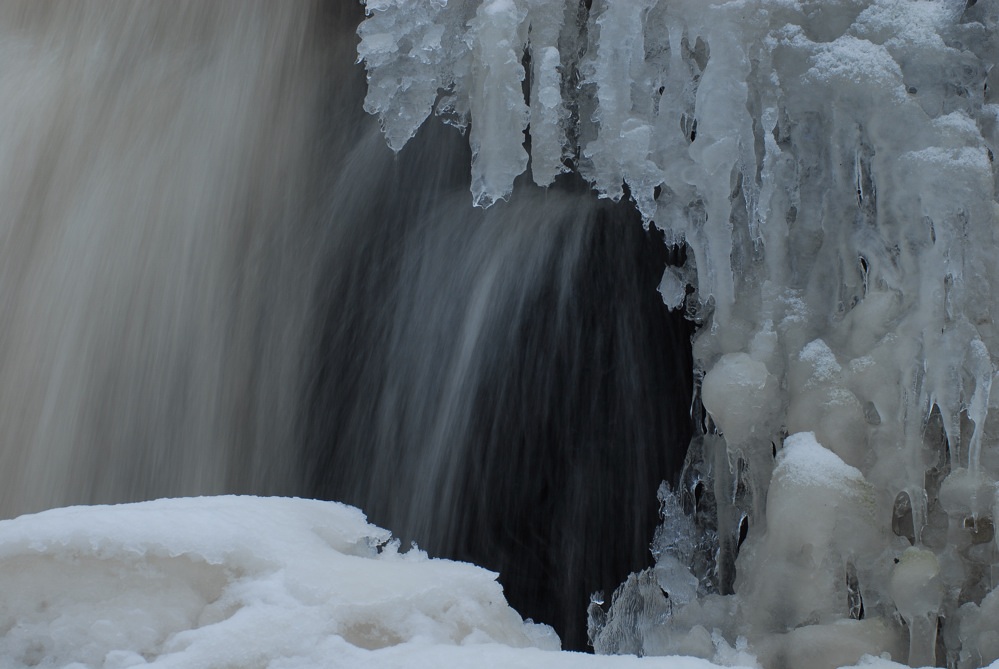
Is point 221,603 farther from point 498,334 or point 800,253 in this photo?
point 498,334

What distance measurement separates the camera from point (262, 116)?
3.56m

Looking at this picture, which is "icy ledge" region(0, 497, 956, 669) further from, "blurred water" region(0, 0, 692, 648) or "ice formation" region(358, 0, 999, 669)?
"blurred water" region(0, 0, 692, 648)

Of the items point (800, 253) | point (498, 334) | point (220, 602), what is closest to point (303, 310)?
point (498, 334)

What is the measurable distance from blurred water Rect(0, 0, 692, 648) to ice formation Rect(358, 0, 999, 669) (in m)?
0.58

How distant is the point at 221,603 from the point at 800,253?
7.27 ft

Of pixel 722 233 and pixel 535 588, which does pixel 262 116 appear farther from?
pixel 535 588

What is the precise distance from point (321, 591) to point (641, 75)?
2.11m

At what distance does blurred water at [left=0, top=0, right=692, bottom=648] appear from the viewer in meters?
3.25

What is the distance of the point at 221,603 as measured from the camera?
1.37 m

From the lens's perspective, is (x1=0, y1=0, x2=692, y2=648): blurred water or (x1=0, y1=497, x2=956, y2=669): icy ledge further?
(x1=0, y1=0, x2=692, y2=648): blurred water

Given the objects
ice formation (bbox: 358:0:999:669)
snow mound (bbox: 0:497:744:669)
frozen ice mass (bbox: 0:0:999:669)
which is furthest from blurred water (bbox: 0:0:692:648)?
snow mound (bbox: 0:497:744:669)

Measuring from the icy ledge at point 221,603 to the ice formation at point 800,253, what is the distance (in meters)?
1.14

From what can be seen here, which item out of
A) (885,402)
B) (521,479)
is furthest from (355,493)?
(885,402)

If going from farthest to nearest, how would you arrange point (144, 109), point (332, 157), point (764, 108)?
point (332, 157) < point (144, 109) < point (764, 108)
